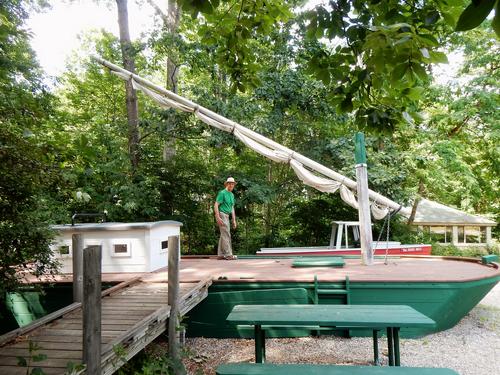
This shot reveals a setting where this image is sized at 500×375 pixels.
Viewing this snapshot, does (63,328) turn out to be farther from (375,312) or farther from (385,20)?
(385,20)

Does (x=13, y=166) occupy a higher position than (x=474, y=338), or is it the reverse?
(x=13, y=166)

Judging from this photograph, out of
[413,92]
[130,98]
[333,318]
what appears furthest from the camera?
[130,98]

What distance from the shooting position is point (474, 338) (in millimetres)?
5816

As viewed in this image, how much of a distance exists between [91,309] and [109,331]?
110 cm

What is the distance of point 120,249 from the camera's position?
671 cm

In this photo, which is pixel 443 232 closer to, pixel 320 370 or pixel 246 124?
pixel 246 124

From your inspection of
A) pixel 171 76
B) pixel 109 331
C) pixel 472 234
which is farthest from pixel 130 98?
pixel 472 234

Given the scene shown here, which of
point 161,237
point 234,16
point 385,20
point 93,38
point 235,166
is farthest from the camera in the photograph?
point 93,38

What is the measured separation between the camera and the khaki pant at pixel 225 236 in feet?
26.0

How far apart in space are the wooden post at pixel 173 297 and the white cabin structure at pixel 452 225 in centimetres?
1804

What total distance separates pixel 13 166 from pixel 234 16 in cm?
221

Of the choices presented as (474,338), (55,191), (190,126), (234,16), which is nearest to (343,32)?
(234,16)

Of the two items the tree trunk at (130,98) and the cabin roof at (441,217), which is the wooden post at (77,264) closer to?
the tree trunk at (130,98)

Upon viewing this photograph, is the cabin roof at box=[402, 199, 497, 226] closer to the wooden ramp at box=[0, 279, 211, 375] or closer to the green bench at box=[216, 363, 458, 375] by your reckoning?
the wooden ramp at box=[0, 279, 211, 375]
